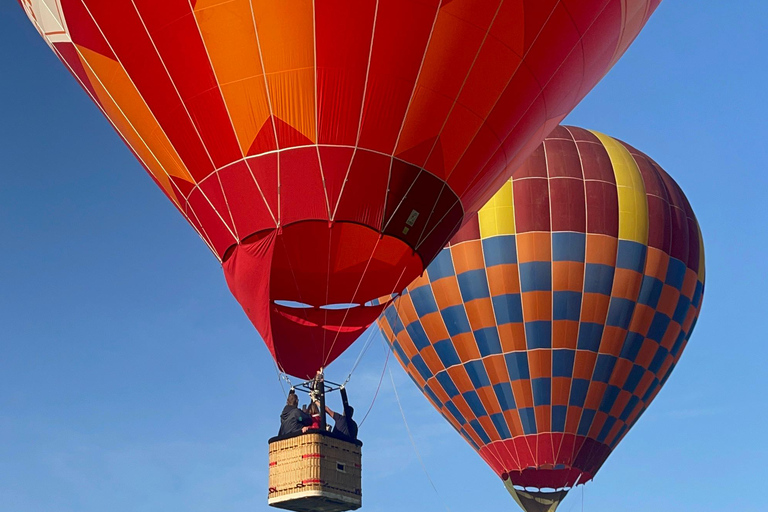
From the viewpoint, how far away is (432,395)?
18750 mm

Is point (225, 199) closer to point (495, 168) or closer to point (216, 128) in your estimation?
point (216, 128)

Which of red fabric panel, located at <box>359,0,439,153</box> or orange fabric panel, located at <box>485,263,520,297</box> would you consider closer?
red fabric panel, located at <box>359,0,439,153</box>

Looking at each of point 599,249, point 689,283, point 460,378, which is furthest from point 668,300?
point 460,378

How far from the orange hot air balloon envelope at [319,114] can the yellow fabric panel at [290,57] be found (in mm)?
12

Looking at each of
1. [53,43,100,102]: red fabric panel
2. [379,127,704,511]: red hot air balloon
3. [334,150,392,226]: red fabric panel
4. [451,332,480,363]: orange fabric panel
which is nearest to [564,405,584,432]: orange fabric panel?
[379,127,704,511]: red hot air balloon

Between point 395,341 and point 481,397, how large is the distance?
1979mm

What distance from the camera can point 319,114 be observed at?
9961mm

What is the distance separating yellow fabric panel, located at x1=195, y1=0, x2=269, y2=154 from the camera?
31.8ft

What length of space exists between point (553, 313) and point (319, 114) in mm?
8231

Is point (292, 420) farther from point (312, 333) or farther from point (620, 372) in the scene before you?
point (620, 372)

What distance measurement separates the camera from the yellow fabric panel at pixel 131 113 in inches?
410

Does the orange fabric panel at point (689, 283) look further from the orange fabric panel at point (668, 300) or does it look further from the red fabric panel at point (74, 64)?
the red fabric panel at point (74, 64)

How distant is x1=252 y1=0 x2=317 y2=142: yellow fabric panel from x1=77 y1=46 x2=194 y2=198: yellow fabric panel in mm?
1250

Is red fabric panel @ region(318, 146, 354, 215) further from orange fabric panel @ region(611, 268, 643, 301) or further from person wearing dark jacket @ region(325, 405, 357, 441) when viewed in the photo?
orange fabric panel @ region(611, 268, 643, 301)
